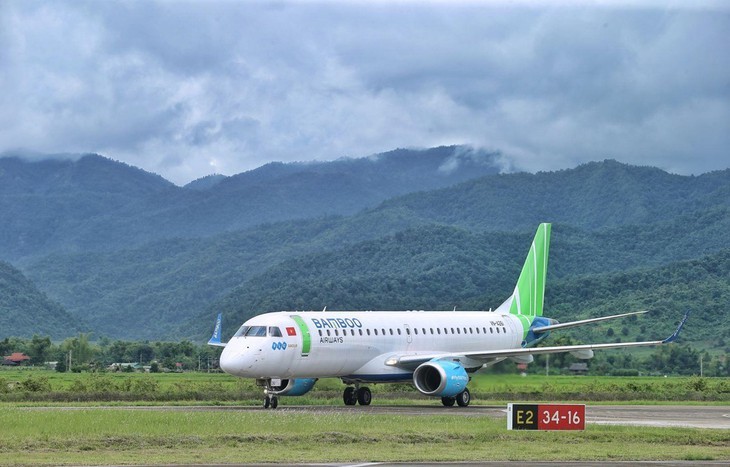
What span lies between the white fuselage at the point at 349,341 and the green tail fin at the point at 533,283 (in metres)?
4.15

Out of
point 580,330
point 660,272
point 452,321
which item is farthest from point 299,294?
point 452,321

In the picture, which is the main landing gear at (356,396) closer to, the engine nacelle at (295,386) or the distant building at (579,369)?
the engine nacelle at (295,386)

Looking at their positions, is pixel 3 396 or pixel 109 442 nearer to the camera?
pixel 109 442

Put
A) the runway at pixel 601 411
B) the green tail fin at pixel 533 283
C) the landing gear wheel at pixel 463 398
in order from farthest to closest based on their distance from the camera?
the green tail fin at pixel 533 283
the landing gear wheel at pixel 463 398
the runway at pixel 601 411

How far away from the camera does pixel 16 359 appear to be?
132m

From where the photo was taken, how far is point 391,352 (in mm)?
56656

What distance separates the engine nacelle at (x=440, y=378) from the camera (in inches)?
2133

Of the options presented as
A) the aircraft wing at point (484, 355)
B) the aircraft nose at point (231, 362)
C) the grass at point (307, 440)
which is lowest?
Answer: the grass at point (307, 440)

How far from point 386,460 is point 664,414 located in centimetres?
2376

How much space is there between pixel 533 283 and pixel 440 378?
16.4 meters

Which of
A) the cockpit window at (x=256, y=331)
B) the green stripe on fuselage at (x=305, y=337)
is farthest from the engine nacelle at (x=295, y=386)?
the cockpit window at (x=256, y=331)

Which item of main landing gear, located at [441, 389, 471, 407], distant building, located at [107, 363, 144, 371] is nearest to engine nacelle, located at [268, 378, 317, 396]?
main landing gear, located at [441, 389, 471, 407]

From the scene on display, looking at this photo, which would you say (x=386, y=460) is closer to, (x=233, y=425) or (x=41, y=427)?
(x=233, y=425)

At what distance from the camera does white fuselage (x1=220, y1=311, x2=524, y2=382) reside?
167ft
